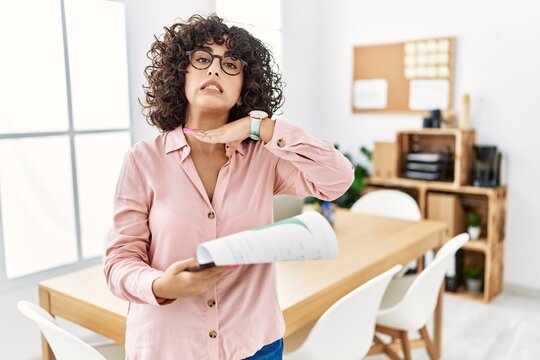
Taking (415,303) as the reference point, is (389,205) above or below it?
above

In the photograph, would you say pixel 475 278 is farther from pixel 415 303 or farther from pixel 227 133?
pixel 227 133

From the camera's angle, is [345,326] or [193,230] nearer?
[193,230]

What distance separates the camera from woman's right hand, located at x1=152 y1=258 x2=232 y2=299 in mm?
891

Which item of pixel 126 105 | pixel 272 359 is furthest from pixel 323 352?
pixel 126 105

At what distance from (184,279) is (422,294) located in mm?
1475

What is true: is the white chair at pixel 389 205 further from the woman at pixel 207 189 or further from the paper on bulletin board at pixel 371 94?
the woman at pixel 207 189

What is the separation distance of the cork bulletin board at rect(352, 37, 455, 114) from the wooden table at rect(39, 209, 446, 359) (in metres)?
1.72

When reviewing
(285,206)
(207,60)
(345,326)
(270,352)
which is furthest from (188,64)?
(285,206)

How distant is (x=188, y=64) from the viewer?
1.12 metres

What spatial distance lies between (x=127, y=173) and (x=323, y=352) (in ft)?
3.23

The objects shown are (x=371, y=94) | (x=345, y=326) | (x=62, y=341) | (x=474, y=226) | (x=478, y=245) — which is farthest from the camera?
(x=371, y=94)

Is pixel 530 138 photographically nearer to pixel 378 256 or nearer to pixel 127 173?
pixel 378 256

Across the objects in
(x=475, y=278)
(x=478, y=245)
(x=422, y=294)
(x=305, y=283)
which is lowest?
(x=475, y=278)

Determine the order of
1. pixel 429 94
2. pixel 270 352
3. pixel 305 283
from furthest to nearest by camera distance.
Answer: pixel 429 94 < pixel 305 283 < pixel 270 352
